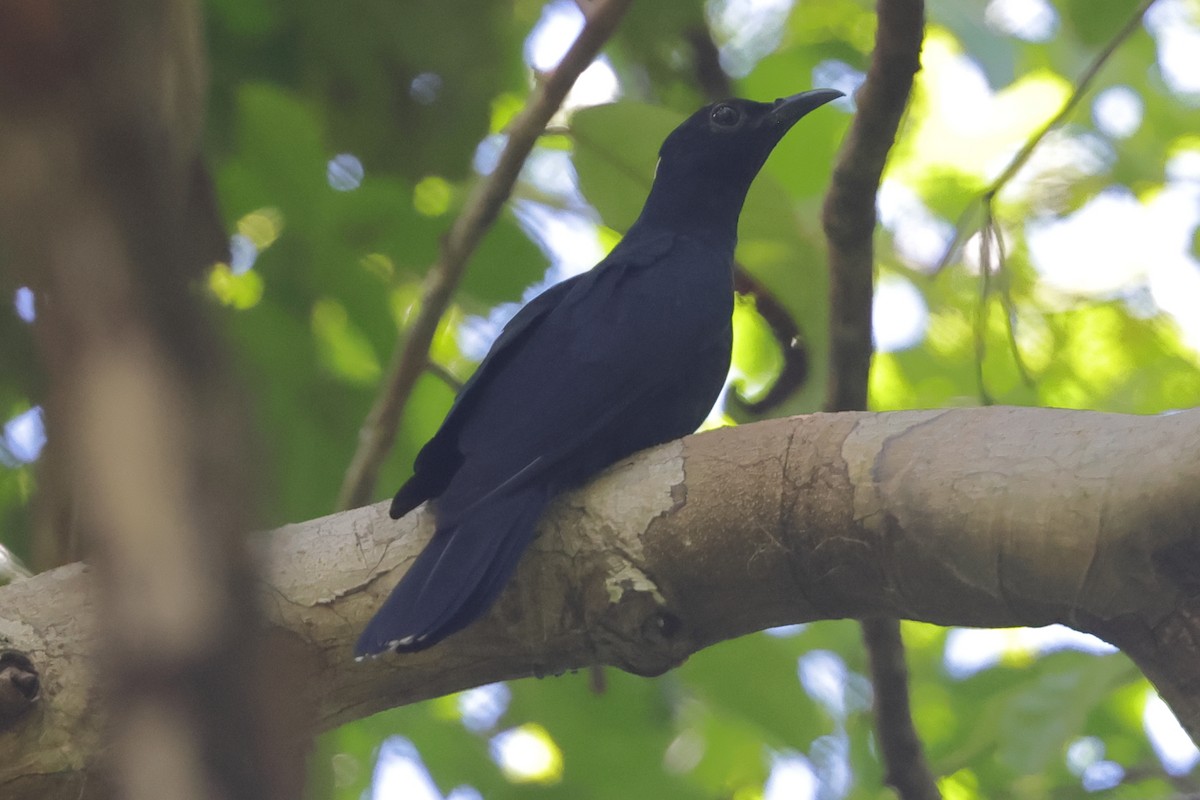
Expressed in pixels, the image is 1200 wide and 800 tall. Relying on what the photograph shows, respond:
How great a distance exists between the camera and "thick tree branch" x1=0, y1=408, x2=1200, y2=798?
5.92 ft

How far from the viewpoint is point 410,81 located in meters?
3.60

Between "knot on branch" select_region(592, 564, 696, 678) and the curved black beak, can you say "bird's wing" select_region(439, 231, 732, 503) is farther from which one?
the curved black beak

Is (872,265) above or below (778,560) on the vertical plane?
above

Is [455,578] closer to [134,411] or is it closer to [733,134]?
[134,411]

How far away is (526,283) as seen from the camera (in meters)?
3.66

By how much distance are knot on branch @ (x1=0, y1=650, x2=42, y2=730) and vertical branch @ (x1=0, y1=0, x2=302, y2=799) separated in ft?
5.54

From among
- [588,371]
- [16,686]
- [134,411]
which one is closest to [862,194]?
[588,371]

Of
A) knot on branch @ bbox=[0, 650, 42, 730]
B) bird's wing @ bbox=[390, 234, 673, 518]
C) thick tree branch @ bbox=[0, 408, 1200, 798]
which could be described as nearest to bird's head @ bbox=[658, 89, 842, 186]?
bird's wing @ bbox=[390, 234, 673, 518]

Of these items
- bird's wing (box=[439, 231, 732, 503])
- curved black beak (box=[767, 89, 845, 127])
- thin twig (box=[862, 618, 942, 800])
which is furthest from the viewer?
curved black beak (box=[767, 89, 845, 127])

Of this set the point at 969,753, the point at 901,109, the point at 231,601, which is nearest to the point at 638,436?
the point at 901,109

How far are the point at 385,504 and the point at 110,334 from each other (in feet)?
6.28

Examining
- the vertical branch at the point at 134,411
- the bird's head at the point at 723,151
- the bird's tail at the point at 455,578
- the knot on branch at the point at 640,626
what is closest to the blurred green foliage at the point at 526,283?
the bird's head at the point at 723,151

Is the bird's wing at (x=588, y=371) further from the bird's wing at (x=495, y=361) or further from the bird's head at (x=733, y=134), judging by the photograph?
the bird's head at (x=733, y=134)

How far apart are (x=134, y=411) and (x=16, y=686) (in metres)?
1.75
